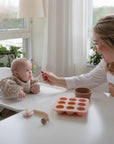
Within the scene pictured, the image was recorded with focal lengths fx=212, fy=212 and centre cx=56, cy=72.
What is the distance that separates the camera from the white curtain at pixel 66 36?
2395mm

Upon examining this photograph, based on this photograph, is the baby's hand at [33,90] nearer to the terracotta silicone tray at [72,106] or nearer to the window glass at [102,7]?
the terracotta silicone tray at [72,106]

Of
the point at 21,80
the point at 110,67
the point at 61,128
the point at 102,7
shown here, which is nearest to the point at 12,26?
the point at 102,7

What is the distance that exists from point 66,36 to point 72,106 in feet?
4.84

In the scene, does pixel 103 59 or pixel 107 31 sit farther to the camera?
pixel 103 59

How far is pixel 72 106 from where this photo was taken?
113 centimetres

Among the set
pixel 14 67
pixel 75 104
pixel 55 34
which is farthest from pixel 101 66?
pixel 55 34

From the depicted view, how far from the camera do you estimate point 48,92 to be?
145cm

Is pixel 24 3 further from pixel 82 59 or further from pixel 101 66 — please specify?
pixel 101 66

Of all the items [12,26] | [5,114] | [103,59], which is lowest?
[5,114]

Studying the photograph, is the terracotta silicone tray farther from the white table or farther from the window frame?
the window frame

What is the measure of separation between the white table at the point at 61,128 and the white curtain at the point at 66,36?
4.29 feet

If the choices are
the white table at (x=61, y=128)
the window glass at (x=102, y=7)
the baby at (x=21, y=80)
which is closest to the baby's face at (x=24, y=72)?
the baby at (x=21, y=80)

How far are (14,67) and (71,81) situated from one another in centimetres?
42

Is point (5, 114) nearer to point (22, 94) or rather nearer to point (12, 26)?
point (22, 94)
